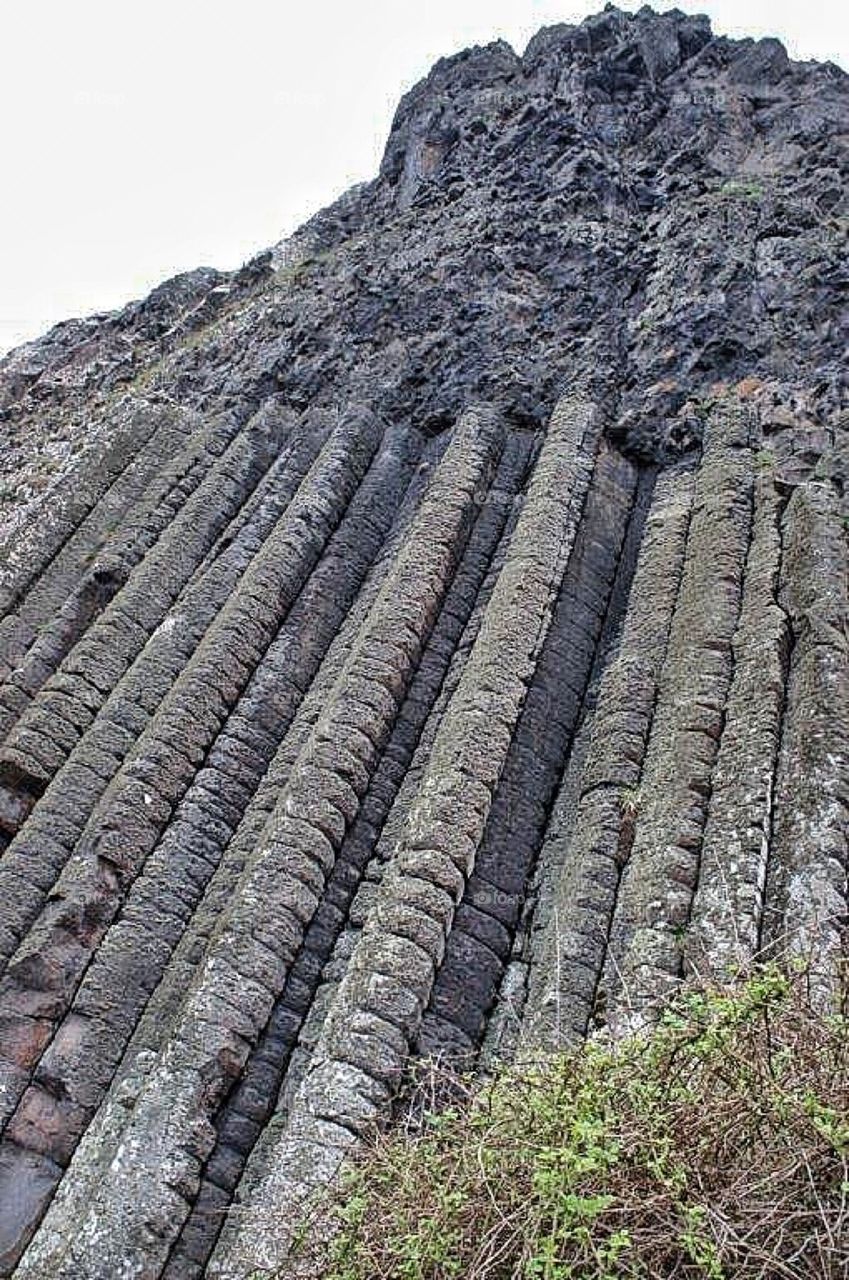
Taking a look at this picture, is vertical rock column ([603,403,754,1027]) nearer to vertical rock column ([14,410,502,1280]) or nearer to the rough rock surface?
the rough rock surface

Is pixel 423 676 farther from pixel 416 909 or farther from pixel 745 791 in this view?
pixel 745 791

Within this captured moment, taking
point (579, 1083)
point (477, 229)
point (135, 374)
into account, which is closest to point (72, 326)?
point (135, 374)

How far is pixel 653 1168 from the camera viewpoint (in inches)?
175

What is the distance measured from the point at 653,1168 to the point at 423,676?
6.06 meters

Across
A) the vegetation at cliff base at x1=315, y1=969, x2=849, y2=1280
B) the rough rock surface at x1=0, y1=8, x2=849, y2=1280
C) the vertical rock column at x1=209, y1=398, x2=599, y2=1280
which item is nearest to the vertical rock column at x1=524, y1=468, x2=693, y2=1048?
the rough rock surface at x1=0, y1=8, x2=849, y2=1280

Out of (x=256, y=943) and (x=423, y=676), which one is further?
(x=423, y=676)

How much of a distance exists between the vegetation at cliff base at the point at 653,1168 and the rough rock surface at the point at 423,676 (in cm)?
59

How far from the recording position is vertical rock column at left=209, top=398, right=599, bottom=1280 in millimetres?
6504

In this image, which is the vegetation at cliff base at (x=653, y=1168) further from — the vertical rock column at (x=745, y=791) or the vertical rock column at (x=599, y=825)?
the vertical rock column at (x=599, y=825)

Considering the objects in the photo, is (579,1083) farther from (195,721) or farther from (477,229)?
(477,229)

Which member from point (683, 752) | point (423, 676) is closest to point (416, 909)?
point (683, 752)

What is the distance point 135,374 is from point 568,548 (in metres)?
11.4

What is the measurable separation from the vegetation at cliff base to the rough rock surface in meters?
0.59

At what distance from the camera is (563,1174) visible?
454 centimetres
